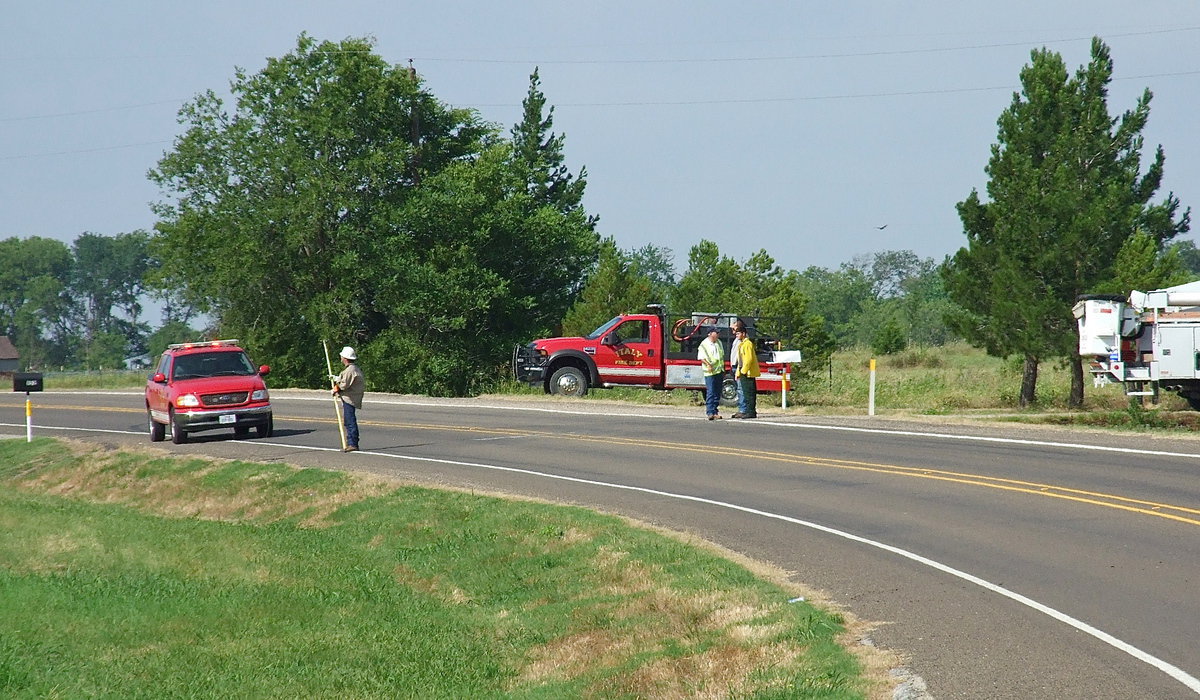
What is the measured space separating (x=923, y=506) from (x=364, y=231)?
130 feet

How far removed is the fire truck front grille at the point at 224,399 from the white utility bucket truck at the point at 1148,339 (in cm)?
1684

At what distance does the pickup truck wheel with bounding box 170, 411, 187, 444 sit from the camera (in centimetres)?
2547

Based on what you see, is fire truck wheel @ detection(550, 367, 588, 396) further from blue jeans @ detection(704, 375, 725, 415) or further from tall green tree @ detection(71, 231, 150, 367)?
tall green tree @ detection(71, 231, 150, 367)

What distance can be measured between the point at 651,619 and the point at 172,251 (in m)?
47.2

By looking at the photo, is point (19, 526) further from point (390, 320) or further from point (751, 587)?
point (390, 320)

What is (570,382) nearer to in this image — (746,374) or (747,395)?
(747,395)

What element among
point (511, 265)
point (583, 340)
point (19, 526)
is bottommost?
point (19, 526)

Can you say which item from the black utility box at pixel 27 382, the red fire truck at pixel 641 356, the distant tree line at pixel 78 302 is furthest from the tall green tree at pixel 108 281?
the red fire truck at pixel 641 356

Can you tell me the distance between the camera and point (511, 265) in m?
51.9

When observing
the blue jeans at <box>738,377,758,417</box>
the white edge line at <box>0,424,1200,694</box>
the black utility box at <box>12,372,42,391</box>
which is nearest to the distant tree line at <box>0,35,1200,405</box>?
the black utility box at <box>12,372,42,391</box>

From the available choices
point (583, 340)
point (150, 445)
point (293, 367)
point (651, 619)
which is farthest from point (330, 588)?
point (293, 367)

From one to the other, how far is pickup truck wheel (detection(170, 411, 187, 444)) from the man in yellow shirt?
37.1 ft

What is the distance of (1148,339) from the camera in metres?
24.5

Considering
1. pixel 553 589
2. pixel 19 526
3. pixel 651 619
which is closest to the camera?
pixel 651 619
